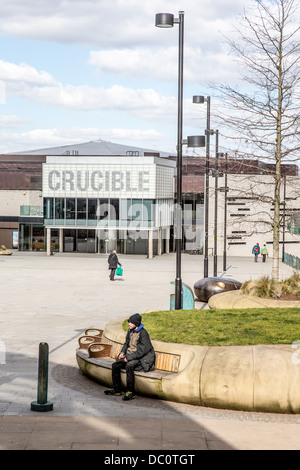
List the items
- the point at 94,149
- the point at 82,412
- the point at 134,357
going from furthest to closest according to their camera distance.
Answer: the point at 94,149, the point at 134,357, the point at 82,412

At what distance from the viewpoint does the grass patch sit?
38.9 ft

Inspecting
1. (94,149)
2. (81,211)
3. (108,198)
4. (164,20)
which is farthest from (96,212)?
(164,20)

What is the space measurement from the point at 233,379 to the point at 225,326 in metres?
Answer: 2.65

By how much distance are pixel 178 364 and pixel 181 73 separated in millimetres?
9130

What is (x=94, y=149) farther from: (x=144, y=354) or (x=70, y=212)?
(x=144, y=354)

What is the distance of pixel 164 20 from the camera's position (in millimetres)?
16406

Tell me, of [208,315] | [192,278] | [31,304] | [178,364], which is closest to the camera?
[178,364]

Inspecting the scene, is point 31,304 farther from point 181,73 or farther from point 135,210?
point 135,210

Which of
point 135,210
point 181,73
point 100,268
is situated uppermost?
point 181,73

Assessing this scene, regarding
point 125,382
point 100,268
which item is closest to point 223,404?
point 125,382

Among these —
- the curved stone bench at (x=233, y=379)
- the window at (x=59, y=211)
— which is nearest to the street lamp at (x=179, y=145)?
the curved stone bench at (x=233, y=379)

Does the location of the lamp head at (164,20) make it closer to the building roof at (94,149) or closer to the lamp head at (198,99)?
the lamp head at (198,99)
